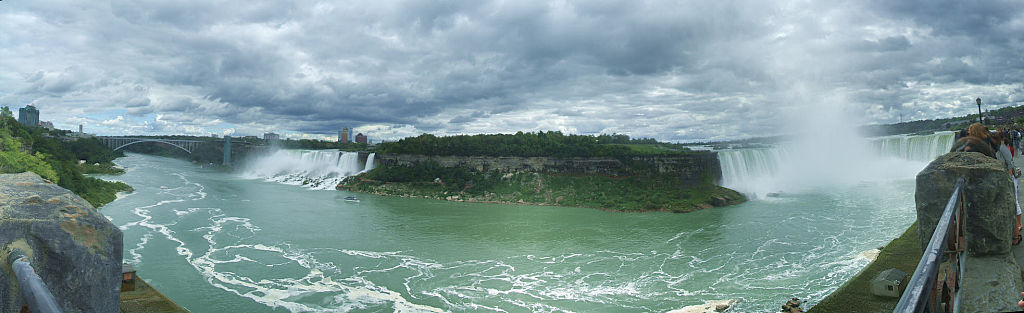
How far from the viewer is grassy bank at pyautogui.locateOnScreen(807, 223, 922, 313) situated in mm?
8375

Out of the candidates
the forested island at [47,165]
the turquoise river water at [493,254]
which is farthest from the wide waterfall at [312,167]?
the turquoise river water at [493,254]

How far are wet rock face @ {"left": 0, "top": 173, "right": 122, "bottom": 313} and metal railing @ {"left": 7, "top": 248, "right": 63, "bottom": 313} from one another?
20 cm

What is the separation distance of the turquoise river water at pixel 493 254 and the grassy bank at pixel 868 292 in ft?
7.93

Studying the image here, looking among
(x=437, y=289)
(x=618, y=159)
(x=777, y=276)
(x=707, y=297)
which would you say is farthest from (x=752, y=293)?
(x=618, y=159)

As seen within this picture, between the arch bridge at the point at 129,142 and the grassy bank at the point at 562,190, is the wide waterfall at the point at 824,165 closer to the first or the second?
the grassy bank at the point at 562,190

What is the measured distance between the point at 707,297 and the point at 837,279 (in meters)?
4.19

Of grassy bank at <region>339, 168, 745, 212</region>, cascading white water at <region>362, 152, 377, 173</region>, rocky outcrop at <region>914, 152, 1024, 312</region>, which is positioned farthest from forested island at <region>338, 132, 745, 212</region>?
rocky outcrop at <region>914, 152, 1024, 312</region>

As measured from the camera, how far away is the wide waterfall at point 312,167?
167 ft

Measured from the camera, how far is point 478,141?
5038 cm

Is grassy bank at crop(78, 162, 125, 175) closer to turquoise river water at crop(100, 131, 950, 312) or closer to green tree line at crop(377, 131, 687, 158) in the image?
turquoise river water at crop(100, 131, 950, 312)

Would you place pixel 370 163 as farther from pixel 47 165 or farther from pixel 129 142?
pixel 129 142

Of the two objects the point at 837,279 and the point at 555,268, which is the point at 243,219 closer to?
the point at 555,268

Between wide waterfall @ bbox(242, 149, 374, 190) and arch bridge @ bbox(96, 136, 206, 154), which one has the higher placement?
arch bridge @ bbox(96, 136, 206, 154)

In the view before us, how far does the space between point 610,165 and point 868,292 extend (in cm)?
3274
